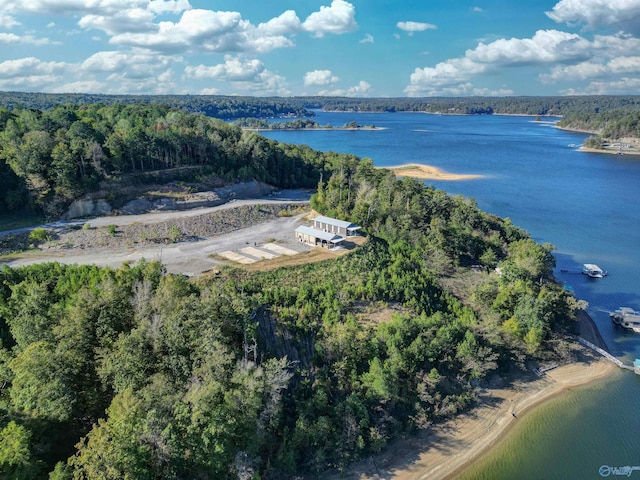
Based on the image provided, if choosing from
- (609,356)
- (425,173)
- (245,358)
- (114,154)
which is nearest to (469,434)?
(245,358)

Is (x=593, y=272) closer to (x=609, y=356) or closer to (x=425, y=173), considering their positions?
(x=609, y=356)

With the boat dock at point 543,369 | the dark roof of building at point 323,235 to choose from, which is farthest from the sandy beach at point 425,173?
the boat dock at point 543,369

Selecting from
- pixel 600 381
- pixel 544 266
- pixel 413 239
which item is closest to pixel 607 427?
pixel 600 381

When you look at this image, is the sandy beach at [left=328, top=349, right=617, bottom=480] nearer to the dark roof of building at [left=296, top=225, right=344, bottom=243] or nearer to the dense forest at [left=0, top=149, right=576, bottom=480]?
the dense forest at [left=0, top=149, right=576, bottom=480]

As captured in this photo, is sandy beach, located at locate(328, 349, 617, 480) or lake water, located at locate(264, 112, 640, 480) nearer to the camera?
sandy beach, located at locate(328, 349, 617, 480)

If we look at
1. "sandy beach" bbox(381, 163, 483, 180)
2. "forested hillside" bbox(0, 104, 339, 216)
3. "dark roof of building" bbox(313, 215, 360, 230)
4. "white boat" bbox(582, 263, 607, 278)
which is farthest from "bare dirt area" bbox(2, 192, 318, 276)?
"sandy beach" bbox(381, 163, 483, 180)

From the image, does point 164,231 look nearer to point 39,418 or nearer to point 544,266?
point 39,418

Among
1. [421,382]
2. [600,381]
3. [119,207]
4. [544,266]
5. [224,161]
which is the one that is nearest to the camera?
[421,382]
